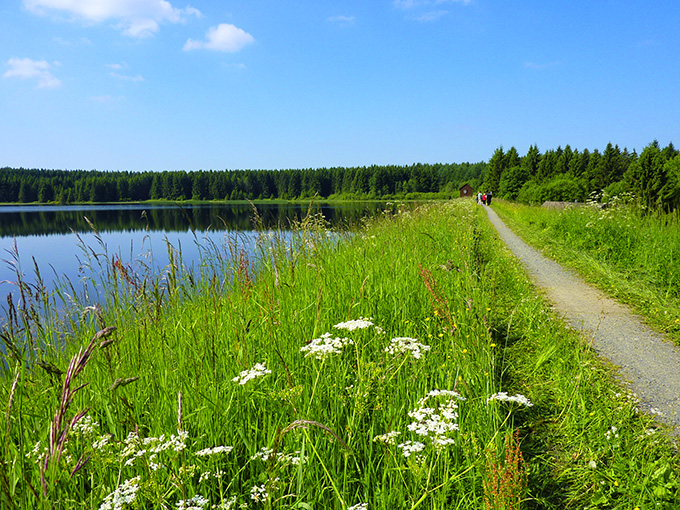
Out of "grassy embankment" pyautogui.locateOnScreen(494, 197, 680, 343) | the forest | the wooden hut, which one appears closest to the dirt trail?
"grassy embankment" pyautogui.locateOnScreen(494, 197, 680, 343)

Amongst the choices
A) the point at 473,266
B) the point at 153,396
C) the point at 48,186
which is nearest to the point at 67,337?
the point at 153,396

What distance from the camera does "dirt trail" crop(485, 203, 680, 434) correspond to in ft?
9.20

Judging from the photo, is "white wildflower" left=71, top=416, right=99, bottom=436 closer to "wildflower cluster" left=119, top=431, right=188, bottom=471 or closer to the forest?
"wildflower cluster" left=119, top=431, right=188, bottom=471

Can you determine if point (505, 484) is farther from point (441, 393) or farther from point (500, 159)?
point (500, 159)

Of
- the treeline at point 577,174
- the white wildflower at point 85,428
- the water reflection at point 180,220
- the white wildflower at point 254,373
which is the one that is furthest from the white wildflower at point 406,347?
the treeline at point 577,174

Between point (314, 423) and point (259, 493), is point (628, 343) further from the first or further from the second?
point (314, 423)

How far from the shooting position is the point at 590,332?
3807 millimetres

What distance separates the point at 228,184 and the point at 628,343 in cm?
12063

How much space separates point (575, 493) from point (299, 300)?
250 cm

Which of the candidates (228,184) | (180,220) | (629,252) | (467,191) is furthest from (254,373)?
(228,184)

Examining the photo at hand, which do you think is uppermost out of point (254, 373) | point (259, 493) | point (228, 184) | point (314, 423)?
point (228, 184)

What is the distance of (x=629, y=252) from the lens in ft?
24.7

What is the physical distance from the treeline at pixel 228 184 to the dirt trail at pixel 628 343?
90074 millimetres

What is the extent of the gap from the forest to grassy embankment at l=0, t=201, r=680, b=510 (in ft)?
198
